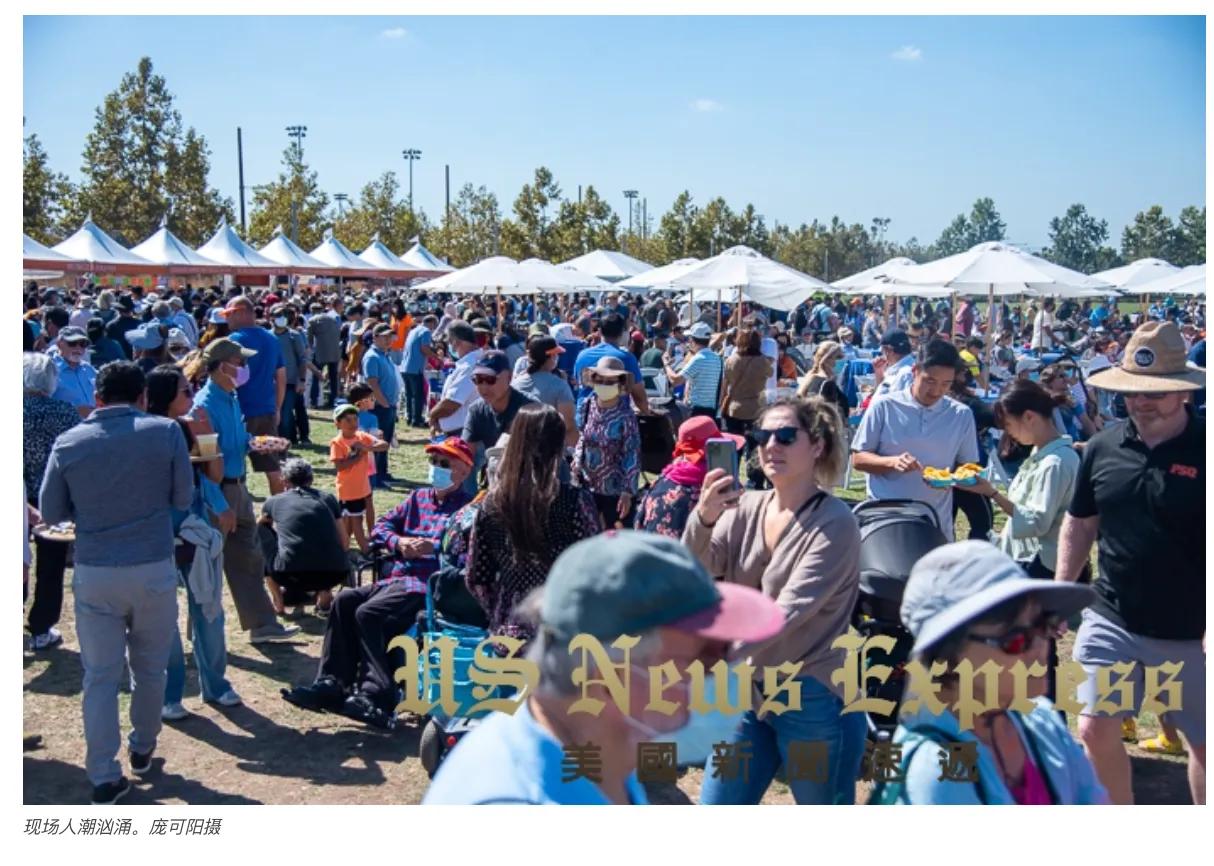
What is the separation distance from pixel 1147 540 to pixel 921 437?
1.78 meters

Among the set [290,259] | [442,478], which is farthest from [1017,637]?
[290,259]

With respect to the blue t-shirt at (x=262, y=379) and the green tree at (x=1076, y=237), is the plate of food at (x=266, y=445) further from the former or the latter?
the green tree at (x=1076, y=237)

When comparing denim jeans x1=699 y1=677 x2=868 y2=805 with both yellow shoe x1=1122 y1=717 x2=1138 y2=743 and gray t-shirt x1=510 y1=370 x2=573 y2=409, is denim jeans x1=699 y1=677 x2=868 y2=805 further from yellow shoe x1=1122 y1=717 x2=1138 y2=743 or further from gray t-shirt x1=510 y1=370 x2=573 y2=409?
gray t-shirt x1=510 y1=370 x2=573 y2=409

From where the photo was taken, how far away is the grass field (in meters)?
5.02

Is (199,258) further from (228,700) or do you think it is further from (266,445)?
(228,700)

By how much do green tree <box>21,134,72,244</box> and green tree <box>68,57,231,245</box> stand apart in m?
1.66

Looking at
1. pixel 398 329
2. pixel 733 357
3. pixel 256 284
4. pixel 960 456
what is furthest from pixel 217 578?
pixel 256 284

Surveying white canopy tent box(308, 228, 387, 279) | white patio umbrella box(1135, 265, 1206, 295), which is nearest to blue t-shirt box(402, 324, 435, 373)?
white patio umbrella box(1135, 265, 1206, 295)

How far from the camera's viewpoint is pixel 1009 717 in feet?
7.60

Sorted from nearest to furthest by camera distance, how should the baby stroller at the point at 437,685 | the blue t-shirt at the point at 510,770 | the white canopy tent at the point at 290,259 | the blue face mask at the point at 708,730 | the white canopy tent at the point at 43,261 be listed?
the blue t-shirt at the point at 510,770
the blue face mask at the point at 708,730
the baby stroller at the point at 437,685
the white canopy tent at the point at 43,261
the white canopy tent at the point at 290,259

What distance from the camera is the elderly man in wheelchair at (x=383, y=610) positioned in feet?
18.0

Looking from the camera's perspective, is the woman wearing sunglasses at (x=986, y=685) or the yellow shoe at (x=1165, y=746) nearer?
the woman wearing sunglasses at (x=986, y=685)

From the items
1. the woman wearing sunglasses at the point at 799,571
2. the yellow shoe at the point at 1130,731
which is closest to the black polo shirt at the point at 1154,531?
the woman wearing sunglasses at the point at 799,571

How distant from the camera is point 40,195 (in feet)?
135
